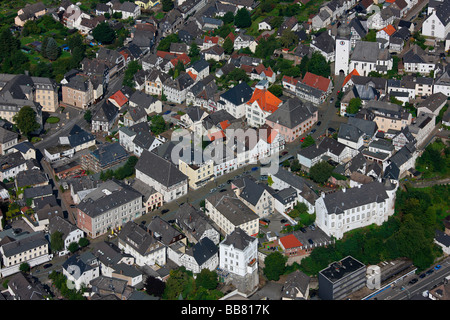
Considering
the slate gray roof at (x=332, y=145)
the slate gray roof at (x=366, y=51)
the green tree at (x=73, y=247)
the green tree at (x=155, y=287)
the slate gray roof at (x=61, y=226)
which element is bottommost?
the green tree at (x=73, y=247)

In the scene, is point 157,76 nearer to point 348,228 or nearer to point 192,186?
point 192,186

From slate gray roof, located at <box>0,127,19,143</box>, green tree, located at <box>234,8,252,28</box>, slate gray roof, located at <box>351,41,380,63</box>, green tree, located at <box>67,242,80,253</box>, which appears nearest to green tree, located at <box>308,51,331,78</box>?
slate gray roof, located at <box>351,41,380,63</box>

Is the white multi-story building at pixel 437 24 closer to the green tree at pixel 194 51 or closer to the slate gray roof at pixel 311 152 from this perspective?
the green tree at pixel 194 51

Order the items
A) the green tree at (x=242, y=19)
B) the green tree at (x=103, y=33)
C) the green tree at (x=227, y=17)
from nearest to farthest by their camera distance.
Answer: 1. the green tree at (x=103, y=33)
2. the green tree at (x=242, y=19)
3. the green tree at (x=227, y=17)

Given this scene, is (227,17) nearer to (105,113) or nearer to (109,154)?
(105,113)

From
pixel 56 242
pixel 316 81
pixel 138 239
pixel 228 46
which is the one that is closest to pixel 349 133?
pixel 316 81

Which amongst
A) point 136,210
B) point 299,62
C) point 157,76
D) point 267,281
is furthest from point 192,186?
point 299,62

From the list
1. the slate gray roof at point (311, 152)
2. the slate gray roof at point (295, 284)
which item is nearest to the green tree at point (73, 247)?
the slate gray roof at point (295, 284)
